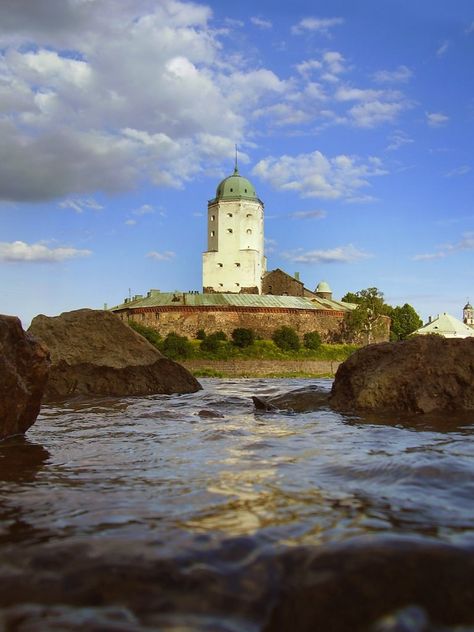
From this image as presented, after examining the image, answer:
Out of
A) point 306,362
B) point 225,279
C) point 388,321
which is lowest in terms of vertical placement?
point 306,362

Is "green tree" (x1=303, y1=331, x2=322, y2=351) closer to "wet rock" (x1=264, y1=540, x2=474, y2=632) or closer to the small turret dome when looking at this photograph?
the small turret dome

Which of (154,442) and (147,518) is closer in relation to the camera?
(147,518)

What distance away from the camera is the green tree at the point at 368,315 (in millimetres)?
63500

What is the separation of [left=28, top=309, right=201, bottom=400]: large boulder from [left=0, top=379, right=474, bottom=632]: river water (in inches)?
221

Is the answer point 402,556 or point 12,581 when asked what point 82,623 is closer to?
point 12,581

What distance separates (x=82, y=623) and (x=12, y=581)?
38 centimetres

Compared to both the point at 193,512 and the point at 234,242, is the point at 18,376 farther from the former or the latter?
the point at 234,242

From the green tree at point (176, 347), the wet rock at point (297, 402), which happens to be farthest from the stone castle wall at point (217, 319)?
the wet rock at point (297, 402)

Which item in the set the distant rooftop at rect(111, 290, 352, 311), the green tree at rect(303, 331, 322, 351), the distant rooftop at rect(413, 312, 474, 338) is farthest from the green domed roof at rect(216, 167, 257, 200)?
the distant rooftop at rect(413, 312, 474, 338)

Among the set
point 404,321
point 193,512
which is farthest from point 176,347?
point 193,512

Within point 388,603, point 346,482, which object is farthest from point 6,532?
point 346,482

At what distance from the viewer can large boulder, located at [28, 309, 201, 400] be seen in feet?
35.8

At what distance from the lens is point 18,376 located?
205 inches

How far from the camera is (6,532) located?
8.04ft
